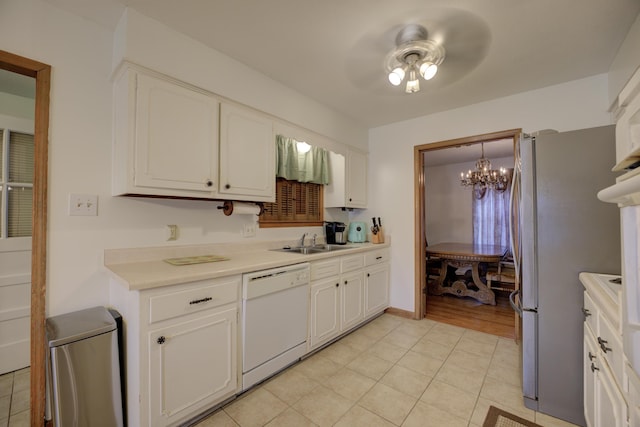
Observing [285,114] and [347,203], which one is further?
[347,203]

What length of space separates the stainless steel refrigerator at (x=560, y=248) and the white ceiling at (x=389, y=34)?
2.26ft

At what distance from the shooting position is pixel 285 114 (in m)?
2.42

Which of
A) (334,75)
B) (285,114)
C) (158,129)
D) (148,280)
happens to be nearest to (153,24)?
(158,129)

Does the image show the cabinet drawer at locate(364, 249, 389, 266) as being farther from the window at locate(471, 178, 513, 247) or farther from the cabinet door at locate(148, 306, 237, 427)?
the window at locate(471, 178, 513, 247)

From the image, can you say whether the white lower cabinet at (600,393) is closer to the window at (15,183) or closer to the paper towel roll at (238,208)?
the paper towel roll at (238,208)

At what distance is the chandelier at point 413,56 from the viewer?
1702 mm

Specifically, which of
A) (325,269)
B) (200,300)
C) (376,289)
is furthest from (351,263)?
(200,300)

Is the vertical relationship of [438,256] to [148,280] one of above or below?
below

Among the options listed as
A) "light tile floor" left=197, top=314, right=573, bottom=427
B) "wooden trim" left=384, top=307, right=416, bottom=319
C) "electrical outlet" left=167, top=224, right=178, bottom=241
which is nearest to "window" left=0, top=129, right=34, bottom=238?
"electrical outlet" left=167, top=224, right=178, bottom=241

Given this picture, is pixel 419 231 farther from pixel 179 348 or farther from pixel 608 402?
pixel 179 348

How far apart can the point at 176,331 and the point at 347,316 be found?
1625 mm

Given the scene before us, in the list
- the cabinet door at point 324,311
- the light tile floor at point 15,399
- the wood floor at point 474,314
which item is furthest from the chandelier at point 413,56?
the light tile floor at point 15,399

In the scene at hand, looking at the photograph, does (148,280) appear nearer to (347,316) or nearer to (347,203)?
(347,316)

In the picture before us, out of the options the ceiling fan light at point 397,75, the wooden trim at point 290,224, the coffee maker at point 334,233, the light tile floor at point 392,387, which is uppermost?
the ceiling fan light at point 397,75
